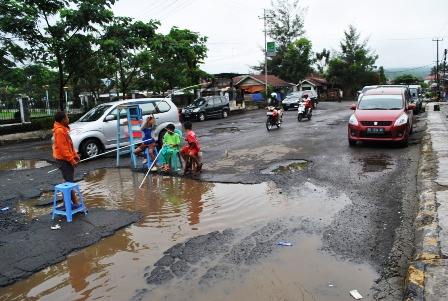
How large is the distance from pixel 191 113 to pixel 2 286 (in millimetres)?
21200

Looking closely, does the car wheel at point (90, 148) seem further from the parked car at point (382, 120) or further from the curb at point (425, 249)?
the curb at point (425, 249)

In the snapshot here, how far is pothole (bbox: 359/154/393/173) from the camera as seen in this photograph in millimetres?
8844

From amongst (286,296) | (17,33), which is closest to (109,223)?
(286,296)

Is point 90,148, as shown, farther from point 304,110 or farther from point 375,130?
point 304,110

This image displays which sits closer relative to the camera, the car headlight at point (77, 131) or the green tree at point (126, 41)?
the car headlight at point (77, 131)

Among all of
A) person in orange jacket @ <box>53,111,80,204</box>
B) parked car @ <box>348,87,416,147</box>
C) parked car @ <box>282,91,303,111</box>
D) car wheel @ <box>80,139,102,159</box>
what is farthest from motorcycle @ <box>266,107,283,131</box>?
parked car @ <box>282,91,303,111</box>

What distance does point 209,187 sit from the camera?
796cm

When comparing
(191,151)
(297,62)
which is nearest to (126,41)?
(191,151)

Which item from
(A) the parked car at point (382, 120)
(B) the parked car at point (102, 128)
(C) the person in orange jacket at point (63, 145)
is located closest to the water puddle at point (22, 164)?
(B) the parked car at point (102, 128)

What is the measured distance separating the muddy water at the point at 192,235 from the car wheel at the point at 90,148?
379 cm

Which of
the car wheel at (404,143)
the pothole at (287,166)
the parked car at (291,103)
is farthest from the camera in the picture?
the parked car at (291,103)

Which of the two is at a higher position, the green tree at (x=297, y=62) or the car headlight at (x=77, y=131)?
the green tree at (x=297, y=62)

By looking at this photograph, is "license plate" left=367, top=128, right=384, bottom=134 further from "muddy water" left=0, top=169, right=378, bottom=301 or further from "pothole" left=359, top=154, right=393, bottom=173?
"muddy water" left=0, top=169, right=378, bottom=301

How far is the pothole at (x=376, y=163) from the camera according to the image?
8844 mm
